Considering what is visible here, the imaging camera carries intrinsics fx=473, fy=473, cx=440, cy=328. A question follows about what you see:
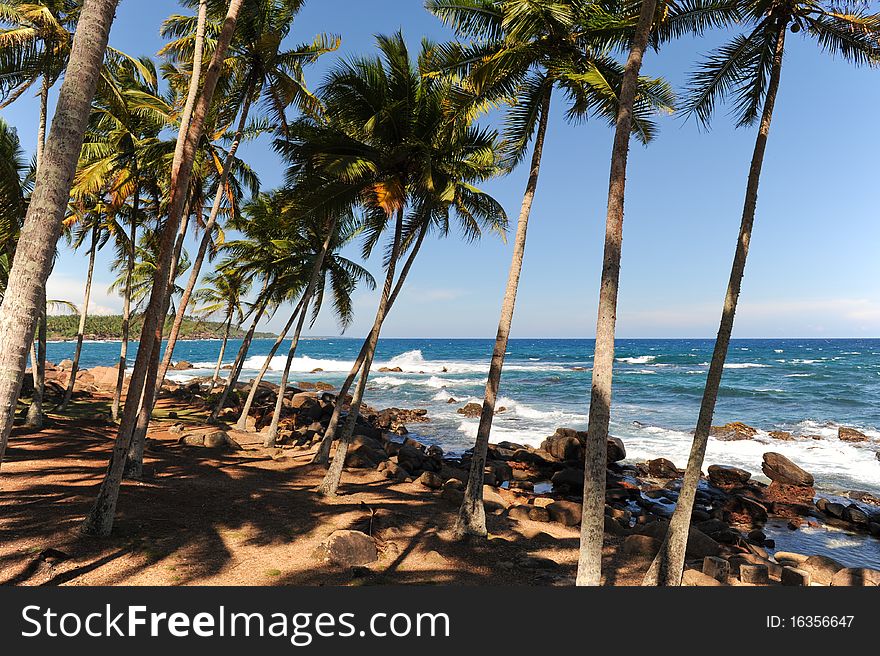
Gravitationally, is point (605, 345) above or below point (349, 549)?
above

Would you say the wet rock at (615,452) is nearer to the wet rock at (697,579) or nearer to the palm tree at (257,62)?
the wet rock at (697,579)

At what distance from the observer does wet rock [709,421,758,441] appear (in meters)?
23.1

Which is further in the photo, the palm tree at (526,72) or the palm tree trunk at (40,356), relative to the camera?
the palm tree trunk at (40,356)

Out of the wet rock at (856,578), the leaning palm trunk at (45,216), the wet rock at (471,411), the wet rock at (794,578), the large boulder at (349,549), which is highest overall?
the leaning palm trunk at (45,216)

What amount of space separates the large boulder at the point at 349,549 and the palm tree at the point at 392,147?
10.7 feet

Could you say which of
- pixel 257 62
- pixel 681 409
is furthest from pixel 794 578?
pixel 681 409

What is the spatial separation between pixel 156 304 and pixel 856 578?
12016mm

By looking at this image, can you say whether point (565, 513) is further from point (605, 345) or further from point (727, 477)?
point (727, 477)

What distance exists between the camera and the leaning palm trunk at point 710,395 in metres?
6.19

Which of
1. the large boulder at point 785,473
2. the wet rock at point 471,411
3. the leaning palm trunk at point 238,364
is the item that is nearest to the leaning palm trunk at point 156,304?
the leaning palm trunk at point 238,364

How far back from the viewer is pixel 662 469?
57.0 ft

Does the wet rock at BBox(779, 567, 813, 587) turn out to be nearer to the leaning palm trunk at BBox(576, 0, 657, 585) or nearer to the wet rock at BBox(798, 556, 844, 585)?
the wet rock at BBox(798, 556, 844, 585)

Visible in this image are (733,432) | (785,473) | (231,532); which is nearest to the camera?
(231,532)

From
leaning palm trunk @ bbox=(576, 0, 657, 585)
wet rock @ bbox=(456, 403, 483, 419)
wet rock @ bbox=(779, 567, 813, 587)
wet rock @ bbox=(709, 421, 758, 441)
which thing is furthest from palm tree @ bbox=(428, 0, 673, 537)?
wet rock @ bbox=(456, 403, 483, 419)
